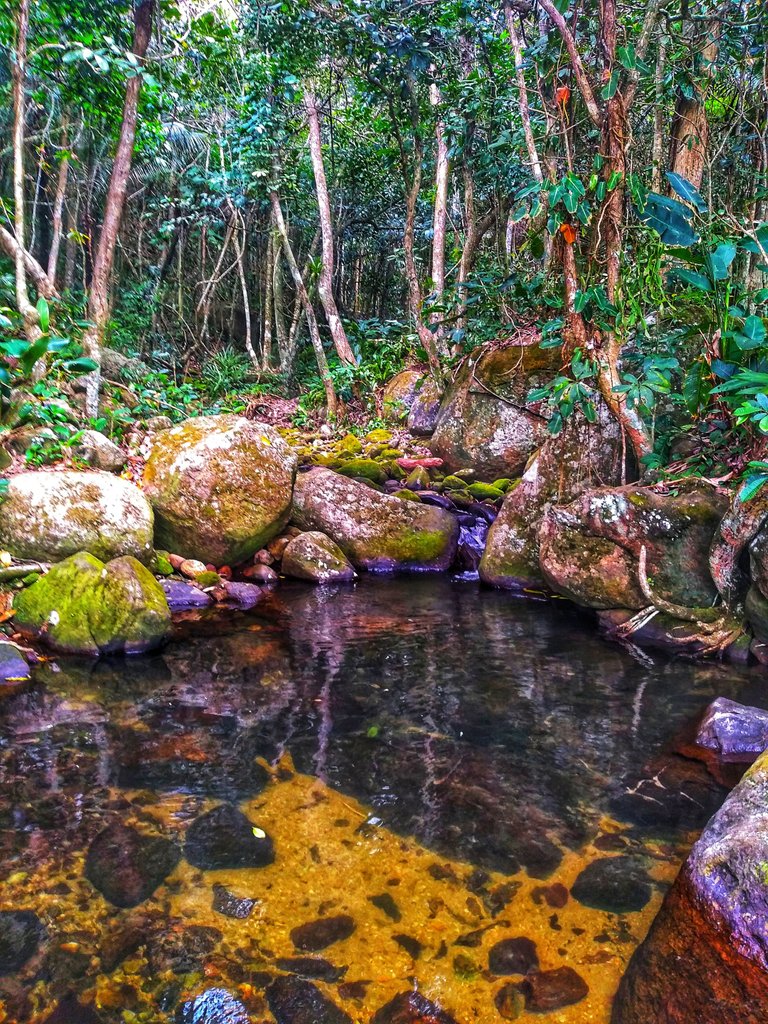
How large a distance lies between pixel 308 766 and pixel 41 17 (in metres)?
9.89

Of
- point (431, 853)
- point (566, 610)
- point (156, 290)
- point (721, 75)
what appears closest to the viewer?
point (431, 853)

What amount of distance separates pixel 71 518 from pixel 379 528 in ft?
11.7

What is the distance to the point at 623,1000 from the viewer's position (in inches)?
90.0

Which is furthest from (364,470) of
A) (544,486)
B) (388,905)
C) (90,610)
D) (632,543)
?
(388,905)

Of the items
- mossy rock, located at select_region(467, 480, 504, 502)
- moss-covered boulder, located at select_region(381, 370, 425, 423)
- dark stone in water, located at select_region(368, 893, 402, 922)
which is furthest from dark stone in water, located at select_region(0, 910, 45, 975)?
moss-covered boulder, located at select_region(381, 370, 425, 423)

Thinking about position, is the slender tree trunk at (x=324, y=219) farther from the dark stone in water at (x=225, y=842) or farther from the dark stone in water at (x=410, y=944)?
the dark stone in water at (x=410, y=944)

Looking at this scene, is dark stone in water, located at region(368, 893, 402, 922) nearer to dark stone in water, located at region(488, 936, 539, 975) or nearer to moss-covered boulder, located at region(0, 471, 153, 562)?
dark stone in water, located at region(488, 936, 539, 975)

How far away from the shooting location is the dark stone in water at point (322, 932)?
2.59 meters

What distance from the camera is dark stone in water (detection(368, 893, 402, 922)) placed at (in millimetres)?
2734

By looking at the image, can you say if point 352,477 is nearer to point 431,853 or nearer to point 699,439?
point 699,439

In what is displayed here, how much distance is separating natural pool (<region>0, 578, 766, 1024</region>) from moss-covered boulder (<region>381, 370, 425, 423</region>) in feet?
22.8

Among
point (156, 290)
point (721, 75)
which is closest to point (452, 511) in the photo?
point (721, 75)

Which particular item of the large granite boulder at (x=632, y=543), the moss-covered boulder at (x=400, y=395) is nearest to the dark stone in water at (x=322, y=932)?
the large granite boulder at (x=632, y=543)

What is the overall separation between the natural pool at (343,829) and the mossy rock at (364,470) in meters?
3.91
